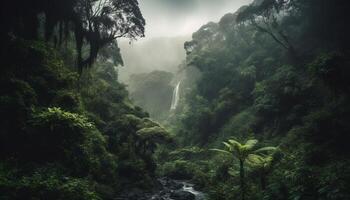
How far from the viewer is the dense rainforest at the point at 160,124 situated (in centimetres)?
1002

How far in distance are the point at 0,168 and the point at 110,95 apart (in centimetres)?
1692

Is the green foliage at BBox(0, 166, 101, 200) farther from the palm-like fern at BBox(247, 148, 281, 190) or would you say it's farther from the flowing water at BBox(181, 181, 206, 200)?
the flowing water at BBox(181, 181, 206, 200)

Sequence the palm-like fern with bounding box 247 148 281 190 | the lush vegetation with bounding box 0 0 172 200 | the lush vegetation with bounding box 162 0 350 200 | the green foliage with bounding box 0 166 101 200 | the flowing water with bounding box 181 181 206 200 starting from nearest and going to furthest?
the green foliage with bounding box 0 166 101 200
the lush vegetation with bounding box 0 0 172 200
the palm-like fern with bounding box 247 148 281 190
the lush vegetation with bounding box 162 0 350 200
the flowing water with bounding box 181 181 206 200

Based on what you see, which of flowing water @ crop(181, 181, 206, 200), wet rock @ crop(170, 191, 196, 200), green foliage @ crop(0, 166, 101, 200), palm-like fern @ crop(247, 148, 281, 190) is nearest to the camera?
green foliage @ crop(0, 166, 101, 200)

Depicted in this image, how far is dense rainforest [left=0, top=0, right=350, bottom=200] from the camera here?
10.0 metres

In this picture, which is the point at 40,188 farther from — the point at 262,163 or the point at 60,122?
the point at 262,163

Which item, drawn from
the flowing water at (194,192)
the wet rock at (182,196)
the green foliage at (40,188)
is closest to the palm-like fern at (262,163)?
the flowing water at (194,192)

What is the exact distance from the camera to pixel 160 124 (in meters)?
23.5

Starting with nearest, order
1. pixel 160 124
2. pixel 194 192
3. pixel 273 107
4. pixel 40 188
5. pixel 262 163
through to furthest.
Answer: pixel 40 188 → pixel 262 163 → pixel 194 192 → pixel 273 107 → pixel 160 124

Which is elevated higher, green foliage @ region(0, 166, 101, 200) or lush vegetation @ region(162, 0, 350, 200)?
lush vegetation @ region(162, 0, 350, 200)

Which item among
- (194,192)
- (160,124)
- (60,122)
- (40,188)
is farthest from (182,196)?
(40,188)

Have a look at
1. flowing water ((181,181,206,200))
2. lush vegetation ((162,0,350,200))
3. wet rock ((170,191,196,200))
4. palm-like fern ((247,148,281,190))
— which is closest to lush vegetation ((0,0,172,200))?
wet rock ((170,191,196,200))

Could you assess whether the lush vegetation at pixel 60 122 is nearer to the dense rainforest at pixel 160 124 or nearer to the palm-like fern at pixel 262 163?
the dense rainforest at pixel 160 124

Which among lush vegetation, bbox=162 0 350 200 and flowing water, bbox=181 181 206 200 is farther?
flowing water, bbox=181 181 206 200
